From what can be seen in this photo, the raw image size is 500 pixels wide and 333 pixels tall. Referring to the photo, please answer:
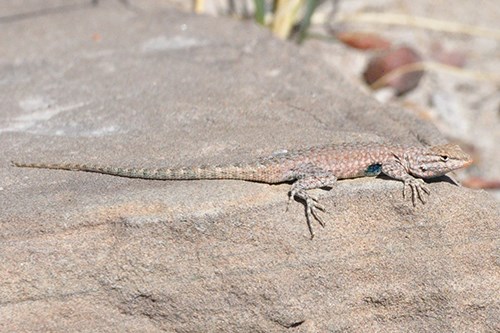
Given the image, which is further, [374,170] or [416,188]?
[374,170]

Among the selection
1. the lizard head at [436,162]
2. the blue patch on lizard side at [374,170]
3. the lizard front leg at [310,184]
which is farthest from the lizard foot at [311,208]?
the lizard head at [436,162]

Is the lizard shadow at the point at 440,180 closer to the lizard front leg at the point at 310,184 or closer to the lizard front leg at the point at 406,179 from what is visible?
the lizard front leg at the point at 406,179

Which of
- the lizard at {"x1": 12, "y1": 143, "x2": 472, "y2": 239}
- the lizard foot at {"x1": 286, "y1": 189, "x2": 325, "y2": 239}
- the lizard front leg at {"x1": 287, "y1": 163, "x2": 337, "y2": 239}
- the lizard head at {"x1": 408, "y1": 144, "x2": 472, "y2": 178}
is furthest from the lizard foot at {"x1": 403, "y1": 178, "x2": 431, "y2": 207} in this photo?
the lizard foot at {"x1": 286, "y1": 189, "x2": 325, "y2": 239}

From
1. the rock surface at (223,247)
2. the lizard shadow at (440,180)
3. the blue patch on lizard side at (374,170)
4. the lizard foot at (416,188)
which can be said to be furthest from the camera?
the lizard shadow at (440,180)

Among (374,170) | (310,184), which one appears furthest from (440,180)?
(310,184)

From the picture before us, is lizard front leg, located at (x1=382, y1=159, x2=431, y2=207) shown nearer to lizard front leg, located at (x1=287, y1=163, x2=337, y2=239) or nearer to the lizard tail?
lizard front leg, located at (x1=287, y1=163, x2=337, y2=239)

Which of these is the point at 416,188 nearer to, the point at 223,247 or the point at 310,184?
the point at 310,184

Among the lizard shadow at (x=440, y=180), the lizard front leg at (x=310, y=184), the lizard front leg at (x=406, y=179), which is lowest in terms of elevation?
the lizard shadow at (x=440, y=180)

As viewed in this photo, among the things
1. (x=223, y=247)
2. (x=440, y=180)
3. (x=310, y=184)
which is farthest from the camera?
(x=440, y=180)
